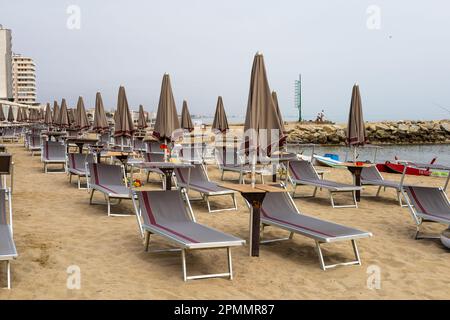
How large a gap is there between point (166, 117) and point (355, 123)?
3.96 meters

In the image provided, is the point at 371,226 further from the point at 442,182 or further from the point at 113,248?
the point at 442,182

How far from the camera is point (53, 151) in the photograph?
1230cm

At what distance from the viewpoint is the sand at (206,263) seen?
429 cm

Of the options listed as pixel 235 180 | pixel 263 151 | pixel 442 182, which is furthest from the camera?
pixel 442 182

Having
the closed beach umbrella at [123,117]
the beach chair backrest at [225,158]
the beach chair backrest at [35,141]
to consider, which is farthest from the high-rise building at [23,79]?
the beach chair backrest at [225,158]

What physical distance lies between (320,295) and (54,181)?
26.0ft

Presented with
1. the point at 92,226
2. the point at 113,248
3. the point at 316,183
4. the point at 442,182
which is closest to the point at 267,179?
the point at 316,183

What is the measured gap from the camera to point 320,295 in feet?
14.1

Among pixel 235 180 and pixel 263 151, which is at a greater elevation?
pixel 263 151

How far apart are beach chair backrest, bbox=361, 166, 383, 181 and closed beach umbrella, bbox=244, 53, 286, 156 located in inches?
198

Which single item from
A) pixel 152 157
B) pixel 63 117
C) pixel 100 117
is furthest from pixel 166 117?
pixel 63 117

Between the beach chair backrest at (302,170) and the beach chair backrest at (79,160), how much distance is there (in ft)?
14.0

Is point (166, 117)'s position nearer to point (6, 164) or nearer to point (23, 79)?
point (6, 164)

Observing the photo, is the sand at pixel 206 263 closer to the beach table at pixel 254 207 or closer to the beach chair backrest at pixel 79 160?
the beach table at pixel 254 207
